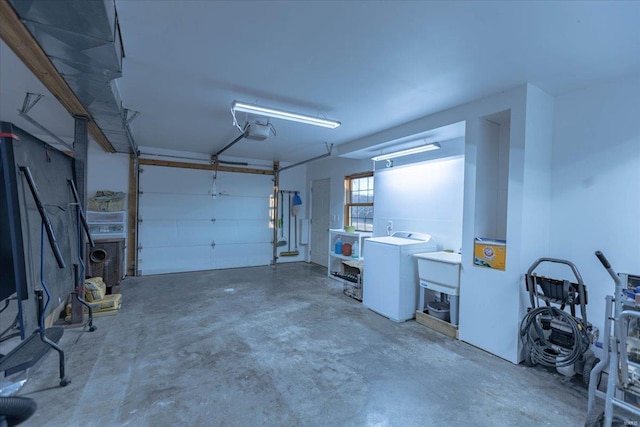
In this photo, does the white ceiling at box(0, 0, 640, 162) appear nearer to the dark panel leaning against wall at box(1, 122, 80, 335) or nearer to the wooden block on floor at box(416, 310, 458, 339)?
the dark panel leaning against wall at box(1, 122, 80, 335)

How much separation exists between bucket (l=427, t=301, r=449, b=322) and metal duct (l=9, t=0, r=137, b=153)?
4066 mm

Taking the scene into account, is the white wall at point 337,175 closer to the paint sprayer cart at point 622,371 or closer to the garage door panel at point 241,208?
the garage door panel at point 241,208

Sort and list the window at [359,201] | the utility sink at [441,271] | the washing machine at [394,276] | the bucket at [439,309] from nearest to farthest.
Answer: the utility sink at [441,271], the bucket at [439,309], the washing machine at [394,276], the window at [359,201]

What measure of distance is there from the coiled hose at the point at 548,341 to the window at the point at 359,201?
359 centimetres

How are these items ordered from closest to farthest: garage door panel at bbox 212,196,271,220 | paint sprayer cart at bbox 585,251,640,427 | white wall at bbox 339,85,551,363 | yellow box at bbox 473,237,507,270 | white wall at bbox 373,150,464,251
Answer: paint sprayer cart at bbox 585,251,640,427, white wall at bbox 339,85,551,363, yellow box at bbox 473,237,507,270, white wall at bbox 373,150,464,251, garage door panel at bbox 212,196,271,220

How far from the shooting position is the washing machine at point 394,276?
A: 12.4 feet

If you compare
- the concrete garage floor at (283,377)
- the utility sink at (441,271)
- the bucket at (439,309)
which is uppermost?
the utility sink at (441,271)

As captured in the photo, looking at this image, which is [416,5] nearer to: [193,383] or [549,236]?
[549,236]

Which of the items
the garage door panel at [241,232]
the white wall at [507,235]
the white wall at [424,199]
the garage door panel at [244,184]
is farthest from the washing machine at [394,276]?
the garage door panel at [244,184]

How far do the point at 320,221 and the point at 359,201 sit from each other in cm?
153

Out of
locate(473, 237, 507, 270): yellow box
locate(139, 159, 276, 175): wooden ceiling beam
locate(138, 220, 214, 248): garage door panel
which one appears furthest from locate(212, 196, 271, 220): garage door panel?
locate(473, 237, 507, 270): yellow box

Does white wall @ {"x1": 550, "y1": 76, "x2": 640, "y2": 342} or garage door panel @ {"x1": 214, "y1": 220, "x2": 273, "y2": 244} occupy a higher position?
white wall @ {"x1": 550, "y1": 76, "x2": 640, "y2": 342}

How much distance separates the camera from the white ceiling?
1.79m

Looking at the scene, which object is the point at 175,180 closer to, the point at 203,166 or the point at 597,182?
the point at 203,166
